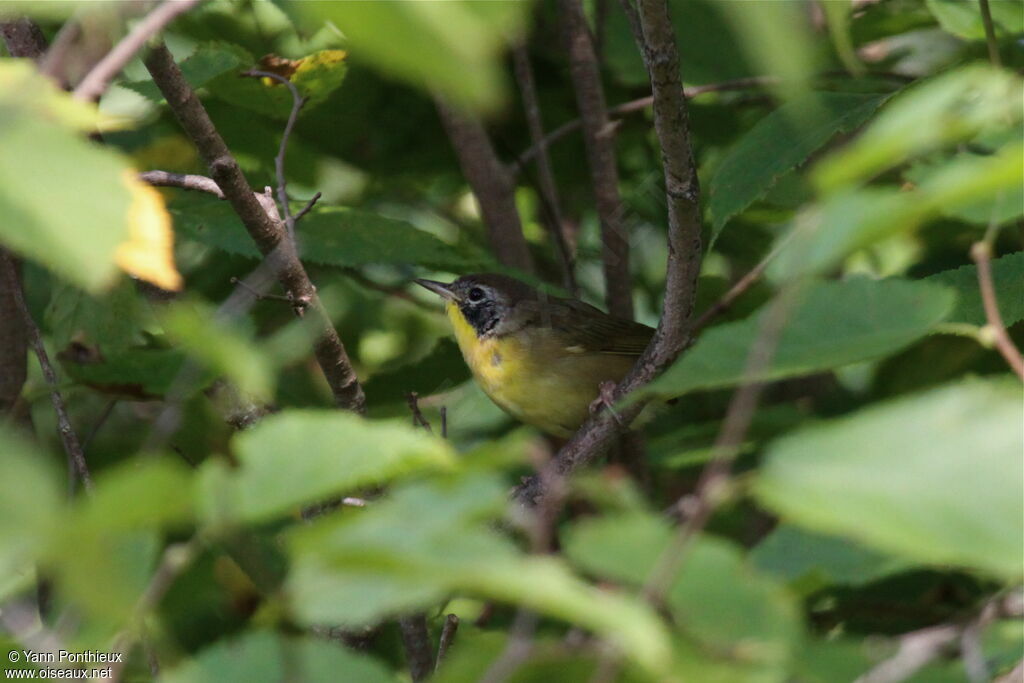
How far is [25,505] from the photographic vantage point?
3.06 ft

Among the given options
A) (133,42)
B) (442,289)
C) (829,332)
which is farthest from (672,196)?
(442,289)

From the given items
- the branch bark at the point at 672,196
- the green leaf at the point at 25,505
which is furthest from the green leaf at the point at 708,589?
the branch bark at the point at 672,196

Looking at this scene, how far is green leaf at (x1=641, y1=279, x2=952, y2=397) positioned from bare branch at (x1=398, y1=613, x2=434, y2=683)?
65.3 inches

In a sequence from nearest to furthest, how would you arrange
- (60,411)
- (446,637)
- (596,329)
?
(446,637), (60,411), (596,329)

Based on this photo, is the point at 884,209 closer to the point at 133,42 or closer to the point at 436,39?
the point at 436,39

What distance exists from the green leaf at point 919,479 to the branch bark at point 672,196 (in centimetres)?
107

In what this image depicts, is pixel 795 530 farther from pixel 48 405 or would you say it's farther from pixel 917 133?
pixel 48 405

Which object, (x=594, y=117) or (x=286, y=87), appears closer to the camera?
(x=286, y=87)

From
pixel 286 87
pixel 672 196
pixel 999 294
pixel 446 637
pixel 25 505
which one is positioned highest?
pixel 25 505

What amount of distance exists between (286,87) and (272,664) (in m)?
2.56

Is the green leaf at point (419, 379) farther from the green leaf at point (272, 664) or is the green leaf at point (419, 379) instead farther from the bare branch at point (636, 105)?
the green leaf at point (272, 664)

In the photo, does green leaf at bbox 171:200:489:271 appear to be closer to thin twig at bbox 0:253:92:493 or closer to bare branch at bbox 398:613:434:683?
thin twig at bbox 0:253:92:493

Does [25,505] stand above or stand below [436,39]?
below

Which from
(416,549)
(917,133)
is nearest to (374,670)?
(416,549)
